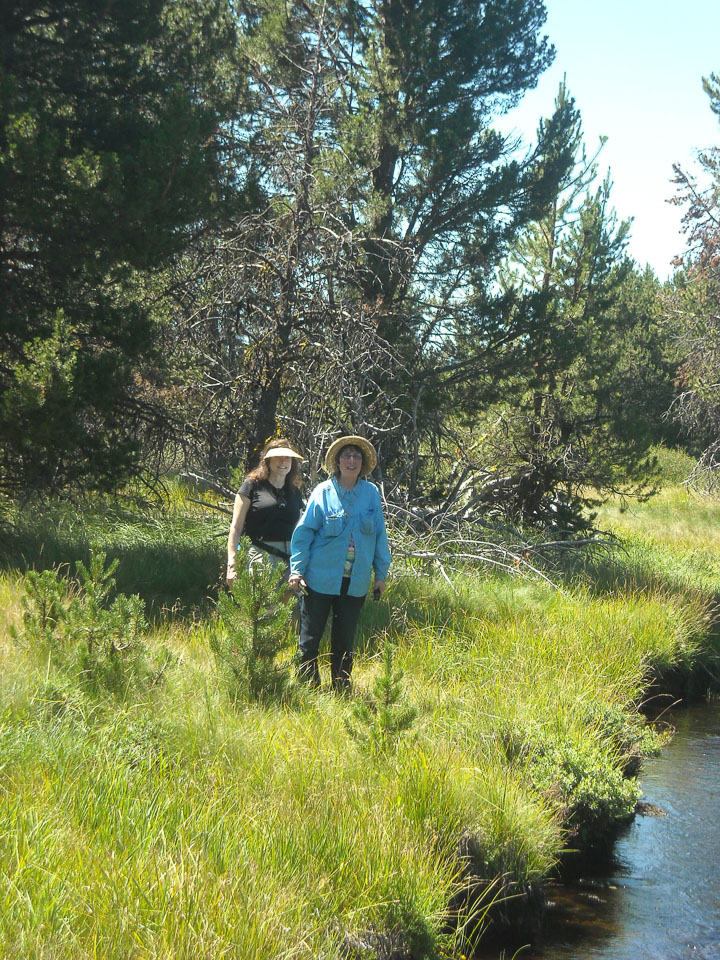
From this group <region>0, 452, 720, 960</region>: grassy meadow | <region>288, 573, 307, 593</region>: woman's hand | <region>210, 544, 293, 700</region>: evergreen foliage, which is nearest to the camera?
<region>0, 452, 720, 960</region>: grassy meadow

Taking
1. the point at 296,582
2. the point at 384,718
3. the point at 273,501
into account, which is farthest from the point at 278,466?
the point at 384,718

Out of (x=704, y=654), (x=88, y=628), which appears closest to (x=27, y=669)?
(x=88, y=628)

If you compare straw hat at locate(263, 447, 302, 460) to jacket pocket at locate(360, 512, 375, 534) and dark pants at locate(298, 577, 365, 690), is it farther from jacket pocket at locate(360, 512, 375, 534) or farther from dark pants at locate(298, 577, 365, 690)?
dark pants at locate(298, 577, 365, 690)

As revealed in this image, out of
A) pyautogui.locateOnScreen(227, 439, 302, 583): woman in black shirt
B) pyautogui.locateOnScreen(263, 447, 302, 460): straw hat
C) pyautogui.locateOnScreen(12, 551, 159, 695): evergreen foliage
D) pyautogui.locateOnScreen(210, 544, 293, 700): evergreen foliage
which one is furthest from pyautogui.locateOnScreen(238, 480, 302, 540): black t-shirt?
pyautogui.locateOnScreen(12, 551, 159, 695): evergreen foliage

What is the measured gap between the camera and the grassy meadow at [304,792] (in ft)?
12.4

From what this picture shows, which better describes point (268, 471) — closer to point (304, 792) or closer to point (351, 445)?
point (351, 445)

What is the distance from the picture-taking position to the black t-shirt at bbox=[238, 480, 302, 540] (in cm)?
757

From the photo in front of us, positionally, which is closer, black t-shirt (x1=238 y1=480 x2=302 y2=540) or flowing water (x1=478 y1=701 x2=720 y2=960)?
flowing water (x1=478 y1=701 x2=720 y2=960)

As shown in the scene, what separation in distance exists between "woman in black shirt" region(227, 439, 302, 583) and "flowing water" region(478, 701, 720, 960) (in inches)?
122

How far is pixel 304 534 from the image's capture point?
6.86 m

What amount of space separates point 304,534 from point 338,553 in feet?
0.85

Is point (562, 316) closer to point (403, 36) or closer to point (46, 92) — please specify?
point (403, 36)

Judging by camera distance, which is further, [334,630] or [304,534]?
[334,630]

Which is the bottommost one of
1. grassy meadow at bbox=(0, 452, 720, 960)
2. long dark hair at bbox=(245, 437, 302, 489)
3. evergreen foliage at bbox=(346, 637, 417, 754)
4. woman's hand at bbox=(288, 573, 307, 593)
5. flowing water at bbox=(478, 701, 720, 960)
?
flowing water at bbox=(478, 701, 720, 960)
